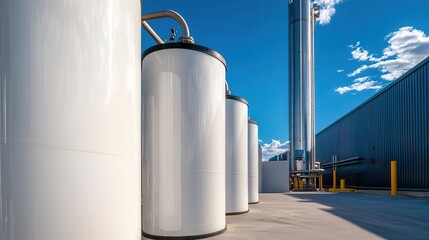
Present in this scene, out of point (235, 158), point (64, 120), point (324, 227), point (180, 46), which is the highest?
point (180, 46)

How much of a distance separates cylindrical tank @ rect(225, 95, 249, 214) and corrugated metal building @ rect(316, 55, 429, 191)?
15054 millimetres

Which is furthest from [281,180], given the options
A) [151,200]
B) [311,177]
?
[151,200]

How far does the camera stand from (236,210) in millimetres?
9477

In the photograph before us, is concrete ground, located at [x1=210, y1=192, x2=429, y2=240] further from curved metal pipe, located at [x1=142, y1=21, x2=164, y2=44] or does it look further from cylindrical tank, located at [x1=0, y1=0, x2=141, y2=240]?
curved metal pipe, located at [x1=142, y1=21, x2=164, y2=44]

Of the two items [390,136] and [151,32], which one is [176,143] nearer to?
[151,32]

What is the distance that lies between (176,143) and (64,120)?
10.6ft

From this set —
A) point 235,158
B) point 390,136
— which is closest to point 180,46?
point 235,158

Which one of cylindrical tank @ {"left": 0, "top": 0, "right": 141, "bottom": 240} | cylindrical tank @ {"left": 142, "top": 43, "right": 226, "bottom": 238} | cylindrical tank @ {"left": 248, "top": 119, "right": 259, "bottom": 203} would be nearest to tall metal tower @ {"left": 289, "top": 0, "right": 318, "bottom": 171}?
cylindrical tank @ {"left": 248, "top": 119, "right": 259, "bottom": 203}

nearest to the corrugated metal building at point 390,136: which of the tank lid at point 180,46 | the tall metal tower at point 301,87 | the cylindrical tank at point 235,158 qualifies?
the tall metal tower at point 301,87

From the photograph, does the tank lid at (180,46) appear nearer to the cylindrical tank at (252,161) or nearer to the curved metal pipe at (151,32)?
the curved metal pipe at (151,32)

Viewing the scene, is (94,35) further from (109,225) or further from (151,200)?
(151,200)

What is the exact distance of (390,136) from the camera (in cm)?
2339

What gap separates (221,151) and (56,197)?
435cm

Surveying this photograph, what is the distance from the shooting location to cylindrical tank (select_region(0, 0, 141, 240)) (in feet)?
8.13
